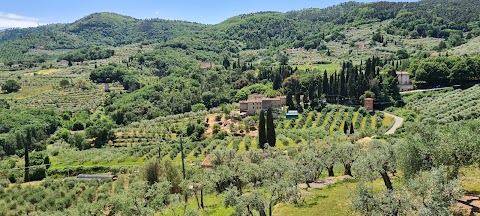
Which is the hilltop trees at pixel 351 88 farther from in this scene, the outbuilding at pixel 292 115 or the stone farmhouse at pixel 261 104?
the outbuilding at pixel 292 115

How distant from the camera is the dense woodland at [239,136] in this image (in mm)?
27859

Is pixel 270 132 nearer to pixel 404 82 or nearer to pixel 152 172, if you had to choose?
pixel 152 172

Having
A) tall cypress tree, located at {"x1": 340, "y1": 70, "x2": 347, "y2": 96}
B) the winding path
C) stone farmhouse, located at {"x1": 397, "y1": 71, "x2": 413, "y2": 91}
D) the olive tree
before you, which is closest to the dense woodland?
the olive tree

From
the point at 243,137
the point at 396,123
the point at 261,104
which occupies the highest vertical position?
the point at 261,104

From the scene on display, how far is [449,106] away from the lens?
67375 mm

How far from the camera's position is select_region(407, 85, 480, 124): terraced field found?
57.6 meters

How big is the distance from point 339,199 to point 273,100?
65760 millimetres

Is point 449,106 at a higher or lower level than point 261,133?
higher

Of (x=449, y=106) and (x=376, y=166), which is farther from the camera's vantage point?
(x=449, y=106)

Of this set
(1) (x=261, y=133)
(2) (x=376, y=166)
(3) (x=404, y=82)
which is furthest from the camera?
(3) (x=404, y=82)

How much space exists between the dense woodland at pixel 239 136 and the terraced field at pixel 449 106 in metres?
0.42

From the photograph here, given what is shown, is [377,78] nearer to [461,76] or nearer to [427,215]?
[461,76]

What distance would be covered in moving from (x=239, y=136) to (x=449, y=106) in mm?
37953

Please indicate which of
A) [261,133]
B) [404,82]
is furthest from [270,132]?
[404,82]
